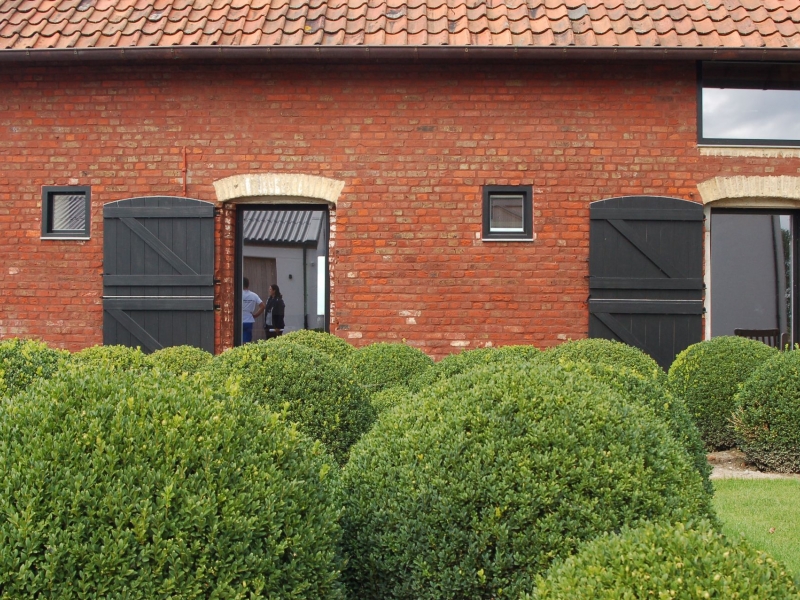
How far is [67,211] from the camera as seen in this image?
947cm

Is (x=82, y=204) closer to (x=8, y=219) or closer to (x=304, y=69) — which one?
(x=8, y=219)

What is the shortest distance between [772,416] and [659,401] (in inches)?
111

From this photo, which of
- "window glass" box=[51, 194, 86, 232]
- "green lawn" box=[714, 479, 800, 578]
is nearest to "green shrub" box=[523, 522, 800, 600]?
"green lawn" box=[714, 479, 800, 578]

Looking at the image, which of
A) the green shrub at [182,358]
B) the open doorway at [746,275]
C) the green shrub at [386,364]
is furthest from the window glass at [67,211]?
the open doorway at [746,275]

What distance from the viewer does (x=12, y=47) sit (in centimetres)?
894

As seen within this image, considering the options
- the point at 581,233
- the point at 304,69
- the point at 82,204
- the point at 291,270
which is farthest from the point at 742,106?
the point at 291,270

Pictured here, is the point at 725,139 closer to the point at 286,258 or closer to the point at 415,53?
the point at 415,53

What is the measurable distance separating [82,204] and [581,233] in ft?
19.4

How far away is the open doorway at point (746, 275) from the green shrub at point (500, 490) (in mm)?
11389

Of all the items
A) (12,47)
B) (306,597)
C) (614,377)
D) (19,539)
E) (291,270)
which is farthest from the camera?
(291,270)

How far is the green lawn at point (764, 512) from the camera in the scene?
4391mm

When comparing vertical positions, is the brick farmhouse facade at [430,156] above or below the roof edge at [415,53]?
below

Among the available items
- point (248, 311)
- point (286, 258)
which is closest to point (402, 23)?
point (248, 311)

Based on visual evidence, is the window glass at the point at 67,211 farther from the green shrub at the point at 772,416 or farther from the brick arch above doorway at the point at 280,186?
the green shrub at the point at 772,416
